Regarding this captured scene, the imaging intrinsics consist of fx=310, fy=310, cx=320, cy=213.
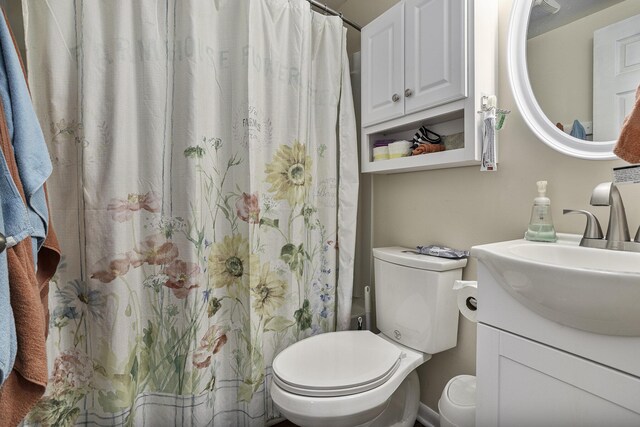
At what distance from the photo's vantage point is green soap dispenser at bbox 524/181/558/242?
948 millimetres

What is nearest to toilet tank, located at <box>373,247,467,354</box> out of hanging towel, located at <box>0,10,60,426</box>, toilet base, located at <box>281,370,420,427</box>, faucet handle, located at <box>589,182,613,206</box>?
toilet base, located at <box>281,370,420,427</box>

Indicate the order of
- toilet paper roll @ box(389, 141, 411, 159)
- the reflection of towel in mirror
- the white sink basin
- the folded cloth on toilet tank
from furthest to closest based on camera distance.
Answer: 1. toilet paper roll @ box(389, 141, 411, 159)
2. the folded cloth on toilet tank
3. the reflection of towel in mirror
4. the white sink basin

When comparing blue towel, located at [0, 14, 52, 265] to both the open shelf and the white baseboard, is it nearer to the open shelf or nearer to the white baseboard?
the open shelf

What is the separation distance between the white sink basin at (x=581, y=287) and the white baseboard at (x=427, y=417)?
98 cm

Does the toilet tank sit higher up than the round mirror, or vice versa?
the round mirror

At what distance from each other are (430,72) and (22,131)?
1.27 meters

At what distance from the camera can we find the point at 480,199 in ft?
4.01

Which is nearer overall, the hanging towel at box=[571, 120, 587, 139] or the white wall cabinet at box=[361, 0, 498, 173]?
the hanging towel at box=[571, 120, 587, 139]

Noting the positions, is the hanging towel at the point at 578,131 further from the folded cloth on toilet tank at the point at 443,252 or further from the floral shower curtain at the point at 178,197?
the floral shower curtain at the point at 178,197

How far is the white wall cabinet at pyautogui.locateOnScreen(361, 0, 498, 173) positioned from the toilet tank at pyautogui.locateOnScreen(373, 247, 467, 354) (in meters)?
0.40

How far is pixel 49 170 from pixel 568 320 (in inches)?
49.3

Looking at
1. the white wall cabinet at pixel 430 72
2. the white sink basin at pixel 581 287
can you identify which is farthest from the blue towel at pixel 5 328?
the white wall cabinet at pixel 430 72

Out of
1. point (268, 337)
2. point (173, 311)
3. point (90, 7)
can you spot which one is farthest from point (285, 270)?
point (90, 7)

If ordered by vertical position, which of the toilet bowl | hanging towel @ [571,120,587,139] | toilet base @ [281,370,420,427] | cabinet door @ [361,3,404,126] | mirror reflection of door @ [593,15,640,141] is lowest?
toilet base @ [281,370,420,427]
